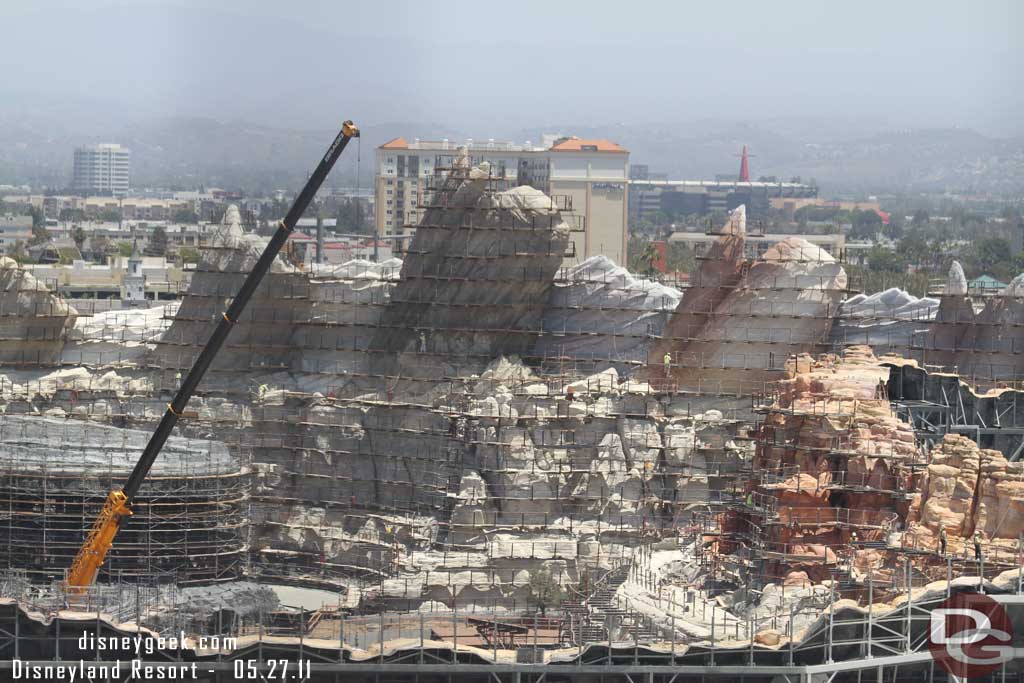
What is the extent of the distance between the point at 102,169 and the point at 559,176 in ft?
217

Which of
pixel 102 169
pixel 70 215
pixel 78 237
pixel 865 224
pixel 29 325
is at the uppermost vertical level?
pixel 29 325

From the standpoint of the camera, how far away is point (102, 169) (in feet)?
527

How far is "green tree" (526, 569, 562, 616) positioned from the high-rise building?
103818 millimetres

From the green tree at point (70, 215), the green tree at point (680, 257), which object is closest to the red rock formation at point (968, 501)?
the green tree at point (680, 257)

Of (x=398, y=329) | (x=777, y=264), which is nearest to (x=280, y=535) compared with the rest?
(x=398, y=329)

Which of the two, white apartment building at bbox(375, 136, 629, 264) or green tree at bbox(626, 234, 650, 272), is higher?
white apartment building at bbox(375, 136, 629, 264)

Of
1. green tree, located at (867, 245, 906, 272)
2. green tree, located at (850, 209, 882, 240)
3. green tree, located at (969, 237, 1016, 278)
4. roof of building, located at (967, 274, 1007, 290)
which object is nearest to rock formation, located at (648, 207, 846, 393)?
roof of building, located at (967, 274, 1007, 290)

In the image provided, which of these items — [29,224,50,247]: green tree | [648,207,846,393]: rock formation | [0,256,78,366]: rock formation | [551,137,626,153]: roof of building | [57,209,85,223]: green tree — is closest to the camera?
[648,207,846,393]: rock formation

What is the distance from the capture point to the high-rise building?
15375cm

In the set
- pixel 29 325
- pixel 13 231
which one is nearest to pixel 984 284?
pixel 29 325

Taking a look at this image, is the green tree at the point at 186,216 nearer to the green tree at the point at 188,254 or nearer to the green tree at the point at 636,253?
the green tree at the point at 636,253

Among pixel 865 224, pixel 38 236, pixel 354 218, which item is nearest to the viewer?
pixel 354 218

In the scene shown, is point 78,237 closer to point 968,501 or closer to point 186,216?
point 186,216

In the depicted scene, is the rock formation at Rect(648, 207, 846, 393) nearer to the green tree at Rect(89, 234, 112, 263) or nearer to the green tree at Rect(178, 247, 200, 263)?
the green tree at Rect(178, 247, 200, 263)
